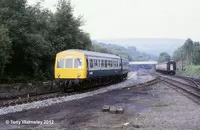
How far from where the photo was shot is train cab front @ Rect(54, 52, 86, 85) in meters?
24.4

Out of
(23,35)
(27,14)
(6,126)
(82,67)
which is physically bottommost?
(6,126)

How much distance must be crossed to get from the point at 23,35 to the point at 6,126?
17.7 meters

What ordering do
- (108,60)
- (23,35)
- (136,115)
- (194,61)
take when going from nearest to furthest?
(136,115)
(23,35)
(108,60)
(194,61)

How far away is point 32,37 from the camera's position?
27922 millimetres

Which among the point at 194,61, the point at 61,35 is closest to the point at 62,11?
the point at 61,35

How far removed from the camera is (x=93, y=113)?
41.5ft

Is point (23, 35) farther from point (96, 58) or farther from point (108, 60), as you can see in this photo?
point (108, 60)

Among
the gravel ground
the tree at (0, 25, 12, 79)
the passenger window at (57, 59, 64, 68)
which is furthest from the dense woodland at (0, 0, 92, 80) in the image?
the gravel ground

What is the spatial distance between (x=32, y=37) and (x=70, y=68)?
5108 millimetres

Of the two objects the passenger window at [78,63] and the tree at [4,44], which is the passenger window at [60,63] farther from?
the tree at [4,44]

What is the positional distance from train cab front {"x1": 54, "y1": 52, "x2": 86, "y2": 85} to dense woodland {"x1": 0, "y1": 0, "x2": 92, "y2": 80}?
12.0ft

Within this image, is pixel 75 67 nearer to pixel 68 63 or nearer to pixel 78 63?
pixel 78 63

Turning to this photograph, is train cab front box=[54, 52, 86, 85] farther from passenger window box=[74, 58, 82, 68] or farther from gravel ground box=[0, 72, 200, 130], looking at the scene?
gravel ground box=[0, 72, 200, 130]

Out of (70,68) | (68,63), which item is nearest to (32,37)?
(68,63)
